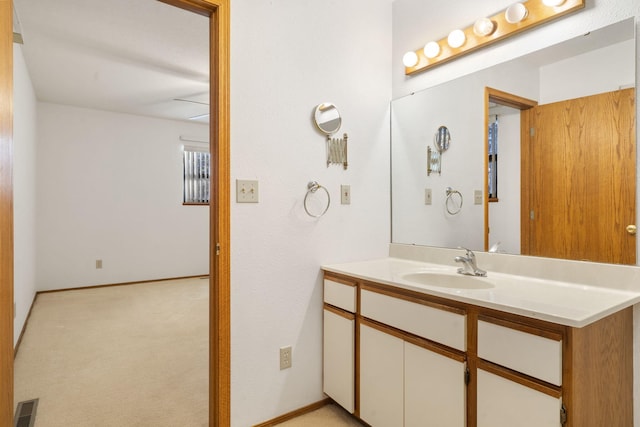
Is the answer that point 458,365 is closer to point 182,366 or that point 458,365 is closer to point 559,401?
point 559,401

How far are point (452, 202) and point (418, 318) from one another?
2.77 ft

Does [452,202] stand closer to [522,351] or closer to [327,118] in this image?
[327,118]

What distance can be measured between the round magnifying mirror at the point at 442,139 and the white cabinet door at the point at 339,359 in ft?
3.70

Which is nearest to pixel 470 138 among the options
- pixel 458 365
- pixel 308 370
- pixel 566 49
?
pixel 566 49

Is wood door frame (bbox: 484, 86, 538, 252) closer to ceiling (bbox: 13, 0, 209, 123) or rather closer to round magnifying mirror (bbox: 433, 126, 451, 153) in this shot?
round magnifying mirror (bbox: 433, 126, 451, 153)

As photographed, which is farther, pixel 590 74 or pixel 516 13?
pixel 516 13

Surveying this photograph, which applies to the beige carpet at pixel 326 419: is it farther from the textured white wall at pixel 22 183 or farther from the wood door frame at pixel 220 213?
the textured white wall at pixel 22 183

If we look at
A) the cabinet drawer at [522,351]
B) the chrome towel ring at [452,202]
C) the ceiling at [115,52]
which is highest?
the ceiling at [115,52]

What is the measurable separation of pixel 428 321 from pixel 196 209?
4.98 meters

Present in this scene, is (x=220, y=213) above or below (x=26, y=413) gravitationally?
above

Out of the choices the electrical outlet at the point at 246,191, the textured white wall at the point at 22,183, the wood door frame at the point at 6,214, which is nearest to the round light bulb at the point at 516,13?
the electrical outlet at the point at 246,191

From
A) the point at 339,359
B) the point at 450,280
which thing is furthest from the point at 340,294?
the point at 450,280

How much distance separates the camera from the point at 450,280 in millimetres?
1831

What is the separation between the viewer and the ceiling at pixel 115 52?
2.48 metres
